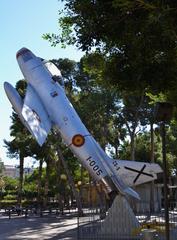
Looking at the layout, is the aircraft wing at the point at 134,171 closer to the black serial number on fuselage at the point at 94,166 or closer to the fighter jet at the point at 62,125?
the fighter jet at the point at 62,125

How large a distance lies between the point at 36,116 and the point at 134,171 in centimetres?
561

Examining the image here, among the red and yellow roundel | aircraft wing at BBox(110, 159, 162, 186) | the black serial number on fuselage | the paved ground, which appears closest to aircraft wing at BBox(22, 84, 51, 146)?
the red and yellow roundel

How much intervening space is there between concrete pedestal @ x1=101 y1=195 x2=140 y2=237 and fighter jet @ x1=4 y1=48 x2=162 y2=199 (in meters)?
1.61

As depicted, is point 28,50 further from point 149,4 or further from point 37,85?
point 149,4

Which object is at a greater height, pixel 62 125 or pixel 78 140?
pixel 62 125

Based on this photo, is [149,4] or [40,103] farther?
[40,103]

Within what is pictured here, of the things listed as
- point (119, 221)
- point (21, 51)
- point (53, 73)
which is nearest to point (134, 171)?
point (119, 221)

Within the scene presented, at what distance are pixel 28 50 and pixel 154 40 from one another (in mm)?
19200

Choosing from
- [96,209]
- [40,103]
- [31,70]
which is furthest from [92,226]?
[31,70]

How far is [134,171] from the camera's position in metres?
22.3

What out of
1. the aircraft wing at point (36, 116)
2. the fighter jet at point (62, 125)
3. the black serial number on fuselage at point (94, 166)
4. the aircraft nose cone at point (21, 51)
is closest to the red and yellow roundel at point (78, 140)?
the fighter jet at point (62, 125)

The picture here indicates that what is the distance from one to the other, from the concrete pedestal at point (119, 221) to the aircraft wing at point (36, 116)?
5.08 metres

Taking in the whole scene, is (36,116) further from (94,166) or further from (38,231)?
(38,231)

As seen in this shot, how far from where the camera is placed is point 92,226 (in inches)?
765
